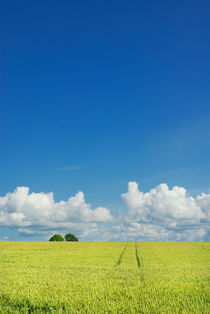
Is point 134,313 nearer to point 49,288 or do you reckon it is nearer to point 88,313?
point 88,313

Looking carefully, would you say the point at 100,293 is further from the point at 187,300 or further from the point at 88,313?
the point at 187,300

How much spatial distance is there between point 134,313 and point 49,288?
384cm

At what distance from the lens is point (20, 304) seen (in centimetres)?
800

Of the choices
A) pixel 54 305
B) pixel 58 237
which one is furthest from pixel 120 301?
pixel 58 237

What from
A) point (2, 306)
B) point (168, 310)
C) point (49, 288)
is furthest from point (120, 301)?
point (2, 306)

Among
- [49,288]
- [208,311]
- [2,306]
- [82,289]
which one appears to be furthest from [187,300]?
[2,306]

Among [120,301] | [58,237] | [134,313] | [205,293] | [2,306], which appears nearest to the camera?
[134,313]

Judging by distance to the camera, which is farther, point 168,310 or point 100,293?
point 100,293

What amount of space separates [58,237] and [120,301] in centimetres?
8824

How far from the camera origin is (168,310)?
6641 millimetres

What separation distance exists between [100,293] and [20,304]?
2.43 metres

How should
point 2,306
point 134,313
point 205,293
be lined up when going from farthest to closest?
point 205,293, point 2,306, point 134,313

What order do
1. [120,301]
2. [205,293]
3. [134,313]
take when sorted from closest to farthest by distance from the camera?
[134,313] < [120,301] < [205,293]

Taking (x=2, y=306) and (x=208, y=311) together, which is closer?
(x=208, y=311)
